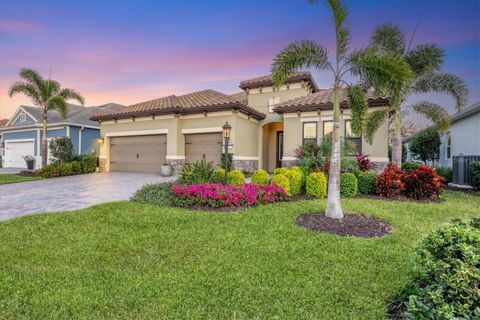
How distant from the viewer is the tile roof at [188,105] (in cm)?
1425

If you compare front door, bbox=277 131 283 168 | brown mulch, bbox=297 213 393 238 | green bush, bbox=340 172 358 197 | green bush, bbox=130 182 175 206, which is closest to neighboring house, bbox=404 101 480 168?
green bush, bbox=340 172 358 197

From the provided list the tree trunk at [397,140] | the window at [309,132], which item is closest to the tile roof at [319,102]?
the window at [309,132]

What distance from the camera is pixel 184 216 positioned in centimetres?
633

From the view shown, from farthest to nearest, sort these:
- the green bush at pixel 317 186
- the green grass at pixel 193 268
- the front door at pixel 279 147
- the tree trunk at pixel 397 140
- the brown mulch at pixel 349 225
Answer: the front door at pixel 279 147, the tree trunk at pixel 397 140, the green bush at pixel 317 186, the brown mulch at pixel 349 225, the green grass at pixel 193 268

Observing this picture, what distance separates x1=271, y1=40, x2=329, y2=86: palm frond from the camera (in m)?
6.68

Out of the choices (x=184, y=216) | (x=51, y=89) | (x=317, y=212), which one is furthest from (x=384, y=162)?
(x=51, y=89)

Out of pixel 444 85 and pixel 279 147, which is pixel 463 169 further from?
pixel 279 147

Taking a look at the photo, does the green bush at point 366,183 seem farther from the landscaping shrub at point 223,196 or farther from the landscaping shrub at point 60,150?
the landscaping shrub at point 60,150

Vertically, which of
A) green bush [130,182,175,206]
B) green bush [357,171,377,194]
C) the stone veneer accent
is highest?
the stone veneer accent

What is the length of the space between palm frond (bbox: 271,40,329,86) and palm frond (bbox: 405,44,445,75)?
288 inches

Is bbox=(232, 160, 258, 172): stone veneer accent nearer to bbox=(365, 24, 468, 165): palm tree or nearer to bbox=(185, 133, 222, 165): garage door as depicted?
bbox=(185, 133, 222, 165): garage door

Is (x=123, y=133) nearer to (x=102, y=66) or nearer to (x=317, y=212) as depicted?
(x=102, y=66)

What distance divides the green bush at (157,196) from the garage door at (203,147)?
619 centimetres

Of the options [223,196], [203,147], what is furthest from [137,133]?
[223,196]
